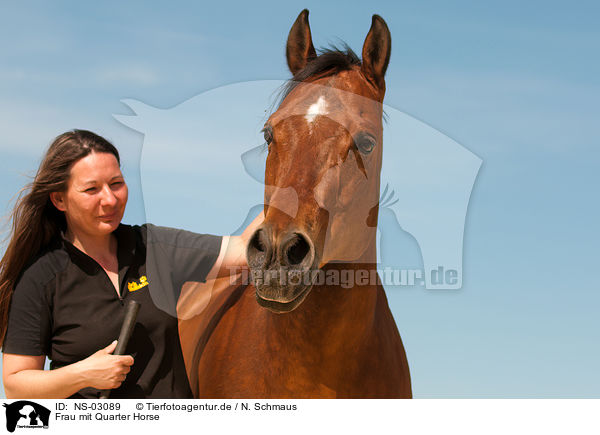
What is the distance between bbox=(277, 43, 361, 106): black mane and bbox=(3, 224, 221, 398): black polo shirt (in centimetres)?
137

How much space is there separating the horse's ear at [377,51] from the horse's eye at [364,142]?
22.9 inches

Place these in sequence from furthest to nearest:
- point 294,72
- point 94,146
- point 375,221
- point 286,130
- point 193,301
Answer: point 193,301 → point 294,72 → point 94,146 → point 375,221 → point 286,130

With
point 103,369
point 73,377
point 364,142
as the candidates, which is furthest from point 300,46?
point 73,377

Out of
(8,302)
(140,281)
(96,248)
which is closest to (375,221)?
(140,281)

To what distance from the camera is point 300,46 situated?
13.0 ft

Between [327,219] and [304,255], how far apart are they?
256 millimetres

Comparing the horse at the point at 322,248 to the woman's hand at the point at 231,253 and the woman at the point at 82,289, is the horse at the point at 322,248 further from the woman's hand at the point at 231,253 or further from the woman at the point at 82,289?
the woman at the point at 82,289

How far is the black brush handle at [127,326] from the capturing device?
11.1ft

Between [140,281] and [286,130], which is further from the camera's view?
[140,281]

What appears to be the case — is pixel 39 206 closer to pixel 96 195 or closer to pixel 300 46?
pixel 96 195

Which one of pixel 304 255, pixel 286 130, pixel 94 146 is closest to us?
pixel 304 255

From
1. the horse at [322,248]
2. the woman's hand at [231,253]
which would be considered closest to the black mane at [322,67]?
the horse at [322,248]
